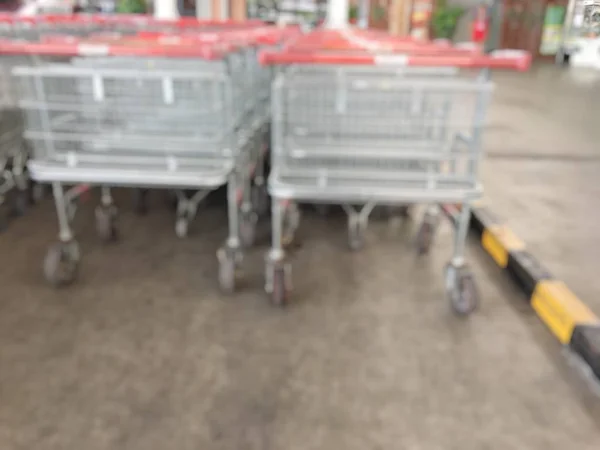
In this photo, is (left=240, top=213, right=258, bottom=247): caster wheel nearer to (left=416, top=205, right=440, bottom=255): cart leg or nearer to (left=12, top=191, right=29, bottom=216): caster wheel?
(left=416, top=205, right=440, bottom=255): cart leg

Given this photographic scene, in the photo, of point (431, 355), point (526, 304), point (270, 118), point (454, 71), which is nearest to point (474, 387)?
point (431, 355)

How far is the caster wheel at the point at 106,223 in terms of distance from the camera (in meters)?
3.35

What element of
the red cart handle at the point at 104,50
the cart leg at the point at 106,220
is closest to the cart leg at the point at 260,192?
the cart leg at the point at 106,220

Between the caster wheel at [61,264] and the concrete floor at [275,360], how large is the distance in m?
0.06

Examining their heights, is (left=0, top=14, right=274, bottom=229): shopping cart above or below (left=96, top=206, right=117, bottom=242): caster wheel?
above

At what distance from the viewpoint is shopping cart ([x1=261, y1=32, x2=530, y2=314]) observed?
2406mm

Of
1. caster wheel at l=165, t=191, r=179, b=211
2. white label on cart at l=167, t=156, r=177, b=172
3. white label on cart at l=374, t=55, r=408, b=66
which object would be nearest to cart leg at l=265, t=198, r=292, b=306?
white label on cart at l=167, t=156, r=177, b=172

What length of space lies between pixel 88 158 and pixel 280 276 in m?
1.04

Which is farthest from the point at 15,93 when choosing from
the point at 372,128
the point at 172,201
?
the point at 372,128

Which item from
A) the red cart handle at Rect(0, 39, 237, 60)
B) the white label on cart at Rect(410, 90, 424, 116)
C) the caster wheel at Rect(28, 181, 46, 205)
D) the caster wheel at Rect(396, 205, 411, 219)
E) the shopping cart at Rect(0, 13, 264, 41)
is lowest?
the caster wheel at Rect(396, 205, 411, 219)

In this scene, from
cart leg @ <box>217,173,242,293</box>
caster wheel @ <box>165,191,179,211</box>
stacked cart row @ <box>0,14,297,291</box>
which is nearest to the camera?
stacked cart row @ <box>0,14,297,291</box>

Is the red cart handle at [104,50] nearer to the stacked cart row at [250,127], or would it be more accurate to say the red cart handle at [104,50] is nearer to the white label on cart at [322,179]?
the stacked cart row at [250,127]

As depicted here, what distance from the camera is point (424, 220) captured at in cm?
330

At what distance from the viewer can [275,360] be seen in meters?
2.30
